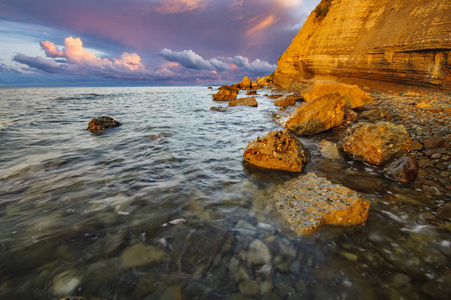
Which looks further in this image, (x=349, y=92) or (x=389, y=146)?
(x=349, y=92)

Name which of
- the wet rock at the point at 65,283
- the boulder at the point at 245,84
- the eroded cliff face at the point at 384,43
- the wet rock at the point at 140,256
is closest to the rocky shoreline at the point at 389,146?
the wet rock at the point at 140,256

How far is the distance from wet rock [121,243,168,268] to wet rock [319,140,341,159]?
15.4 feet

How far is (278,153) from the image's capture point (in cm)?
450

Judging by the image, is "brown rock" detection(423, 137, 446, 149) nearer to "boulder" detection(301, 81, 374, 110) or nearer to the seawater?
the seawater

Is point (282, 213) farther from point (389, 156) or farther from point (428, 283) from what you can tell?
point (389, 156)

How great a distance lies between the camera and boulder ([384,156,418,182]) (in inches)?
145

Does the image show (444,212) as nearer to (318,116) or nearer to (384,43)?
(318,116)

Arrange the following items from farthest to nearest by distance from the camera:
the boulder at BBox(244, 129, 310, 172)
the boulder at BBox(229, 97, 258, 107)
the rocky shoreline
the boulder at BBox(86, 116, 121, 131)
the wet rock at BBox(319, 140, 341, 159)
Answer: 1. the boulder at BBox(229, 97, 258, 107)
2. the boulder at BBox(86, 116, 121, 131)
3. the wet rock at BBox(319, 140, 341, 159)
4. the boulder at BBox(244, 129, 310, 172)
5. the rocky shoreline

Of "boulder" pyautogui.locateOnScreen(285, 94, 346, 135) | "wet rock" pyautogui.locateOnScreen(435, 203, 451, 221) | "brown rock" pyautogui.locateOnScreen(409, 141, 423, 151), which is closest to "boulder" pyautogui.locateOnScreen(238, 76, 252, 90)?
"boulder" pyautogui.locateOnScreen(285, 94, 346, 135)

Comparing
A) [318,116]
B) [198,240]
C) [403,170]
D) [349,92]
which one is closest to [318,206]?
[198,240]

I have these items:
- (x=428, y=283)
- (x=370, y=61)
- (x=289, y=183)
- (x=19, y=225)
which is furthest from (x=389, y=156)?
(x=370, y=61)

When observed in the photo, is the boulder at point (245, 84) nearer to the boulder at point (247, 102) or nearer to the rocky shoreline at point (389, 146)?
the boulder at point (247, 102)

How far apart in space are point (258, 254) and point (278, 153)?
270 cm

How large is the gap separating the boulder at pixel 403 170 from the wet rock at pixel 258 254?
3.34 meters
